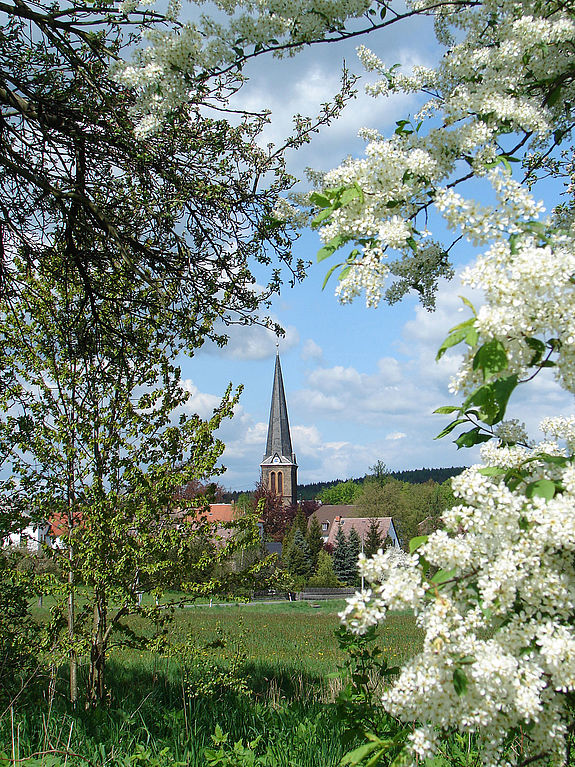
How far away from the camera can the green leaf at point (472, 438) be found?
1.90 metres

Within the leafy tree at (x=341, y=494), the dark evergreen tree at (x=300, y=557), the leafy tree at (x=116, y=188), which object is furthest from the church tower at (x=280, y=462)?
the leafy tree at (x=116, y=188)

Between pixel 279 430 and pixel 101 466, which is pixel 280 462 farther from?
pixel 101 466

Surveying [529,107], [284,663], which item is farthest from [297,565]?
[529,107]

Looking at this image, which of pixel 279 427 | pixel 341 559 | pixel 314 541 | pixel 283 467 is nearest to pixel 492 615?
pixel 341 559

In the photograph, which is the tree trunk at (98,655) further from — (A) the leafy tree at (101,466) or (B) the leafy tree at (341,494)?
(B) the leafy tree at (341,494)

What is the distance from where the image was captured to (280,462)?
277ft

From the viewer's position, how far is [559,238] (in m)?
1.66

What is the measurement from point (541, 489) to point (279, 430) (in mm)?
80291

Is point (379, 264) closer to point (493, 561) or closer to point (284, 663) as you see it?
point (493, 561)

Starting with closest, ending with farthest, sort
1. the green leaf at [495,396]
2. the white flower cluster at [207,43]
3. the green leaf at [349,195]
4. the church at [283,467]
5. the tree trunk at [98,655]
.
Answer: the green leaf at [495,396]
the green leaf at [349,195]
the white flower cluster at [207,43]
the tree trunk at [98,655]
the church at [283,467]

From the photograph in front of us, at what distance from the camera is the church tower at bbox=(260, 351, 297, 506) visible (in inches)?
3196

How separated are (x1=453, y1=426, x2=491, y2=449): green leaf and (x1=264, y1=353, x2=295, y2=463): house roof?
69.9 meters

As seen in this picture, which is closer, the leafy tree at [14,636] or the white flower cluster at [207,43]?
the white flower cluster at [207,43]

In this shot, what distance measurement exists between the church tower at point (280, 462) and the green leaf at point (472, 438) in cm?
7653
